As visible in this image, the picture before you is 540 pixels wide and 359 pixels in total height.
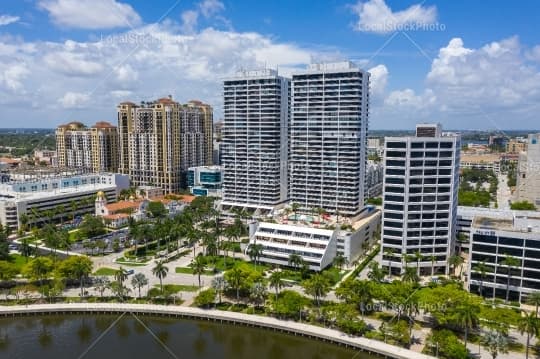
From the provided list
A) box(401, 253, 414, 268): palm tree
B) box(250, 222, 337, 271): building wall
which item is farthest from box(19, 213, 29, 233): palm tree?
box(401, 253, 414, 268): palm tree

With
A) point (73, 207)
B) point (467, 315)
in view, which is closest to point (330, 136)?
point (467, 315)

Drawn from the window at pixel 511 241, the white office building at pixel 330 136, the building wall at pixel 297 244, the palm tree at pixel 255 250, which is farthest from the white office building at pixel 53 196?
the window at pixel 511 241

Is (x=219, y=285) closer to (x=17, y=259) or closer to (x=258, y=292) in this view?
(x=258, y=292)

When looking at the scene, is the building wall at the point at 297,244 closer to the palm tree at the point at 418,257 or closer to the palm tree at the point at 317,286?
the palm tree at the point at 418,257

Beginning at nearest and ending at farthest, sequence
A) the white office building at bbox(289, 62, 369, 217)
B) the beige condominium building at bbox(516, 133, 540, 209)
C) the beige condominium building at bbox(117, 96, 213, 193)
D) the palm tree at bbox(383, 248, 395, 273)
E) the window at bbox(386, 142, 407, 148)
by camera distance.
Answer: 1. the window at bbox(386, 142, 407, 148)
2. the palm tree at bbox(383, 248, 395, 273)
3. the white office building at bbox(289, 62, 369, 217)
4. the beige condominium building at bbox(516, 133, 540, 209)
5. the beige condominium building at bbox(117, 96, 213, 193)

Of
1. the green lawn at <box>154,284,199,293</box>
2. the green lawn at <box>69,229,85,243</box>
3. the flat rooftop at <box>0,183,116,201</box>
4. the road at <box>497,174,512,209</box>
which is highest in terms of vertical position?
the flat rooftop at <box>0,183,116,201</box>

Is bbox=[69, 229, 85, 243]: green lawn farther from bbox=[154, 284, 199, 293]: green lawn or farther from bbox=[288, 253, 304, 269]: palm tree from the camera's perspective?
bbox=[288, 253, 304, 269]: palm tree

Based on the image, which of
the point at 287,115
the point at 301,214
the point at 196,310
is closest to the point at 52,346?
the point at 196,310
